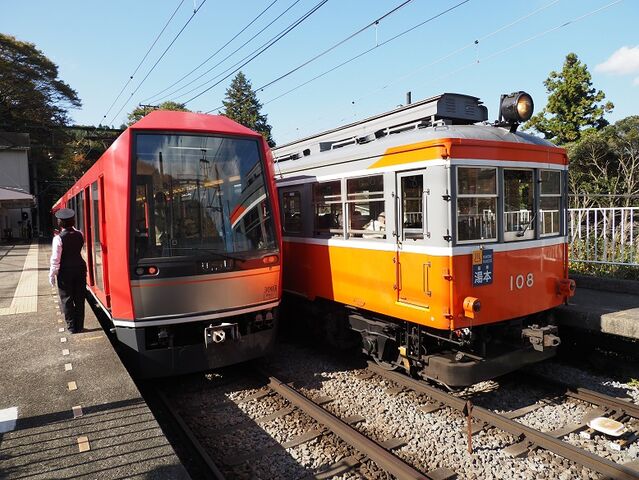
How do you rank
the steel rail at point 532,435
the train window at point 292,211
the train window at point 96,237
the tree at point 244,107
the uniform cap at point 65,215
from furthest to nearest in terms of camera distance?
the tree at point 244,107, the train window at point 292,211, the uniform cap at point 65,215, the train window at point 96,237, the steel rail at point 532,435

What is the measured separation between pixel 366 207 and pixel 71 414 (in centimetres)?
397

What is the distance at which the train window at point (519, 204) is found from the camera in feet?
18.6

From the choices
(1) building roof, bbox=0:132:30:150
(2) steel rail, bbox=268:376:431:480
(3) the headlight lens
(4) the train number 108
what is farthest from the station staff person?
(1) building roof, bbox=0:132:30:150

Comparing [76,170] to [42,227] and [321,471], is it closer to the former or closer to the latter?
[42,227]

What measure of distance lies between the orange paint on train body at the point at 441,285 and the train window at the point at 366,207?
260 mm

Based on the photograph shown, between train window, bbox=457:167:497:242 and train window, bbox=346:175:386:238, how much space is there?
1018mm

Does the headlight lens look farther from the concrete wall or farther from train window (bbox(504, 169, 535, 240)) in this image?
the concrete wall

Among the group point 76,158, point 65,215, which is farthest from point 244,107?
point 65,215

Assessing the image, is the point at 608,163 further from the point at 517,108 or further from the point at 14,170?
the point at 14,170

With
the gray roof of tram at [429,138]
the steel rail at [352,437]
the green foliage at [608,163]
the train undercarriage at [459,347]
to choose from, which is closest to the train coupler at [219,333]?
the steel rail at [352,437]

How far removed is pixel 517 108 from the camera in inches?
225

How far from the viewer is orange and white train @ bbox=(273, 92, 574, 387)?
5.20 m

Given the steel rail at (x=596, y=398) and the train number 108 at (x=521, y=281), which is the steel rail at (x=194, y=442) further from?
the steel rail at (x=596, y=398)

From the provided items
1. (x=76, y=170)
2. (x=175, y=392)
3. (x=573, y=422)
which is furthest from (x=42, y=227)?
(x=573, y=422)
